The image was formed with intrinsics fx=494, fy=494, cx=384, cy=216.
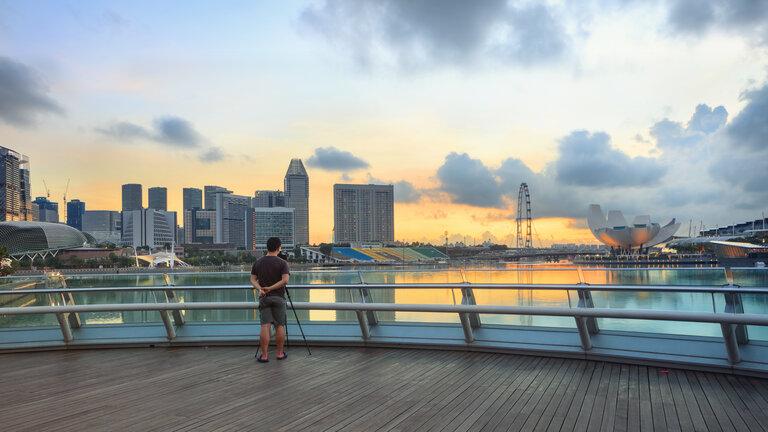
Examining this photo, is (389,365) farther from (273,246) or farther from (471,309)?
(273,246)

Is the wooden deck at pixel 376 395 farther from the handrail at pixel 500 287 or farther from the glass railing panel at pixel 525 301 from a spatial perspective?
the handrail at pixel 500 287

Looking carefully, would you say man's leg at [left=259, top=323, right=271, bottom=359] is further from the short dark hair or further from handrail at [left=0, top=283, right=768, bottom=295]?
the short dark hair

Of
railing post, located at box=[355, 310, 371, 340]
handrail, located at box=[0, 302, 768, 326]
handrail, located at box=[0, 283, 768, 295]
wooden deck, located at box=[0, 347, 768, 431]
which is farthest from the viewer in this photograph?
railing post, located at box=[355, 310, 371, 340]

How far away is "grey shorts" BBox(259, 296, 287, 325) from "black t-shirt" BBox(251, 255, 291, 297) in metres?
0.10

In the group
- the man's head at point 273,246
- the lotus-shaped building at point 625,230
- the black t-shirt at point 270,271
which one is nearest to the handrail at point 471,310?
the black t-shirt at point 270,271

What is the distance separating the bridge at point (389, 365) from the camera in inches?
181

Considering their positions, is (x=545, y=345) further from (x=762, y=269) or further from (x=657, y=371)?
(x=762, y=269)

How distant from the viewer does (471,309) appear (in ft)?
23.4

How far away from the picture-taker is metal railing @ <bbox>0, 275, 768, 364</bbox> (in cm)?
568

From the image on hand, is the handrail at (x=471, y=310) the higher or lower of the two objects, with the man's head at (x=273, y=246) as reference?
lower

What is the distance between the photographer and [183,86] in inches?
1105

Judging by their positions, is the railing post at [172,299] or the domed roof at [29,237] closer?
the railing post at [172,299]

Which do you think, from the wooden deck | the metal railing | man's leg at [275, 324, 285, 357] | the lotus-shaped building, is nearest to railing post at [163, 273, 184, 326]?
the metal railing

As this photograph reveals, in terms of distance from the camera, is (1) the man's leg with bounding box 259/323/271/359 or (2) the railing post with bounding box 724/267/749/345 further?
(1) the man's leg with bounding box 259/323/271/359
